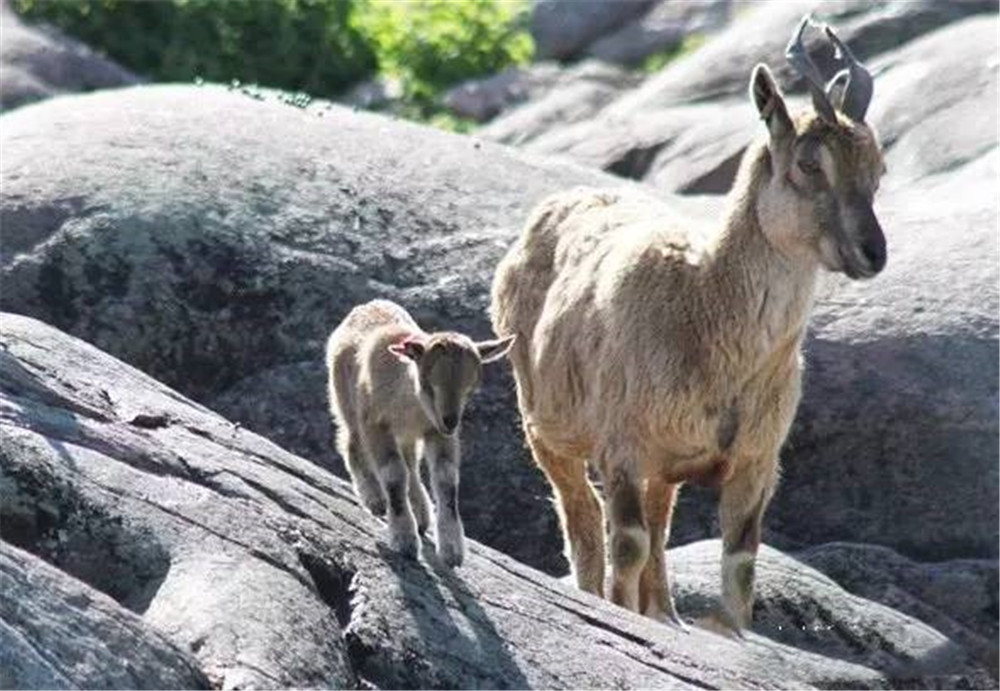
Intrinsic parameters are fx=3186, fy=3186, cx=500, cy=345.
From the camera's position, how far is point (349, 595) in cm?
1123

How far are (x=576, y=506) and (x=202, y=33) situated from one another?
55.9 feet

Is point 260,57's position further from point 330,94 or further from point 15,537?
point 15,537

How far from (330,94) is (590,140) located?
6068 millimetres

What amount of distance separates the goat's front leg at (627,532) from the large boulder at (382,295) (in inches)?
124

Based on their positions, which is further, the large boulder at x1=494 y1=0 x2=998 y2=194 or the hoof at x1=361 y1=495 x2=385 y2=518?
the large boulder at x1=494 y1=0 x2=998 y2=194

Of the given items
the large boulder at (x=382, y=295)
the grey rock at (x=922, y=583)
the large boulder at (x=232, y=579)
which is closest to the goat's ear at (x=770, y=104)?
the large boulder at (x=232, y=579)

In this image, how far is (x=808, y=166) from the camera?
13594 mm

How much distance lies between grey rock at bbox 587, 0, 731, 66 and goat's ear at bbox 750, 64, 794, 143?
771 inches

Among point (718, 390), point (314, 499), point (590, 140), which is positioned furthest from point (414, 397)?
point (590, 140)

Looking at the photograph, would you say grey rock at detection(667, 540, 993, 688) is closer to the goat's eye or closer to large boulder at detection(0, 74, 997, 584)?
large boulder at detection(0, 74, 997, 584)

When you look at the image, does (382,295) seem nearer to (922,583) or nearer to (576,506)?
(576,506)

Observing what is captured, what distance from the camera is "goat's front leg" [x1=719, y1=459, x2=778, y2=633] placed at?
46.2 ft

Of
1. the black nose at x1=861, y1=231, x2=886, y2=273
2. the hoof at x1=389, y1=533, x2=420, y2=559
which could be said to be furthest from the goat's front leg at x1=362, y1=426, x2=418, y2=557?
the black nose at x1=861, y1=231, x2=886, y2=273

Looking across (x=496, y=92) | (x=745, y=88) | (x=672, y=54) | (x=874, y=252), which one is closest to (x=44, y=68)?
(x=496, y=92)
